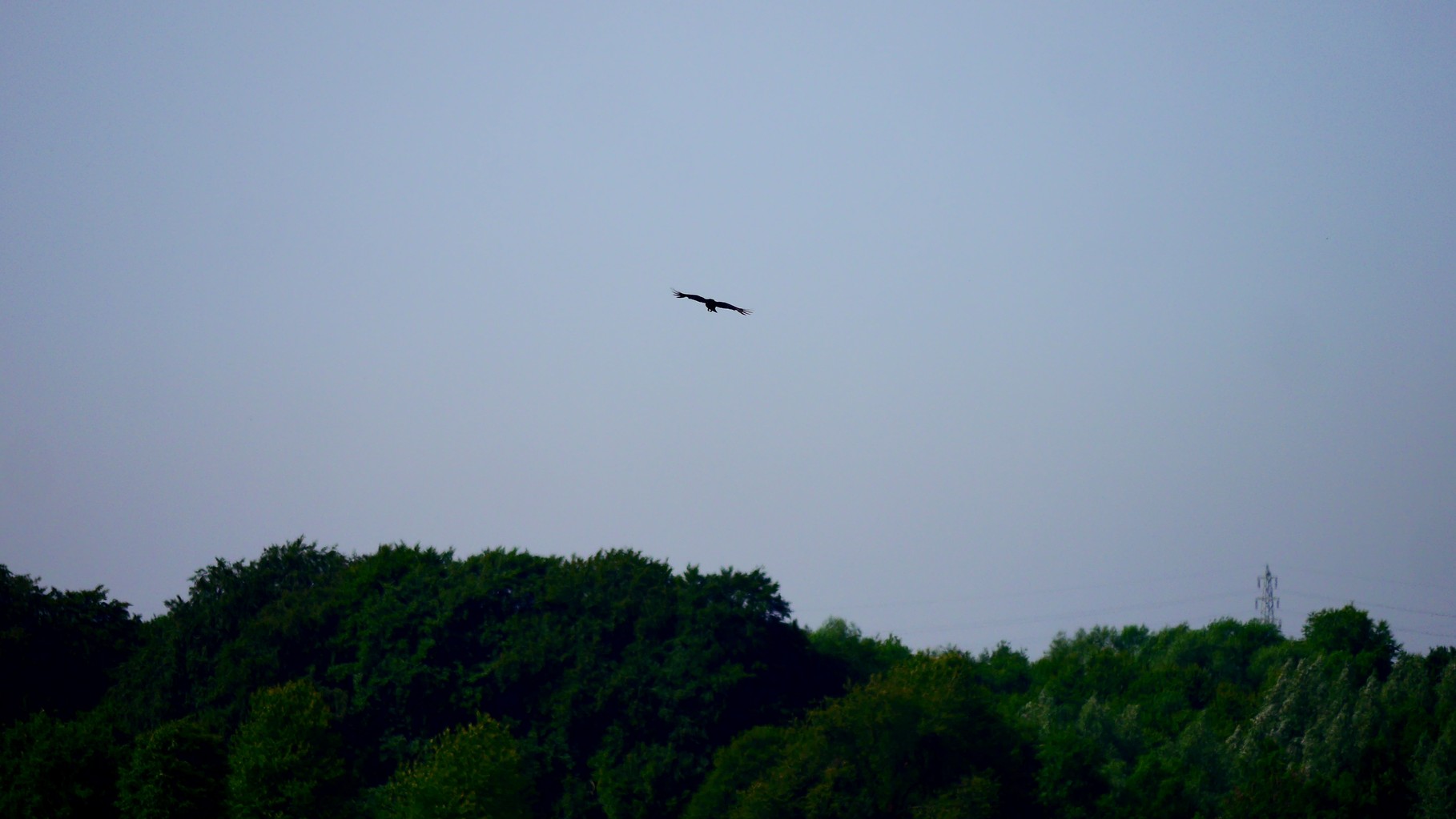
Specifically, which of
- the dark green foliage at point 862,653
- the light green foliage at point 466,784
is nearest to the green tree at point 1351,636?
the dark green foliage at point 862,653

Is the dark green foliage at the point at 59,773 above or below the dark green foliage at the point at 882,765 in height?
below

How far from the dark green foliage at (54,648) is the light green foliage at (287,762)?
57.1 ft

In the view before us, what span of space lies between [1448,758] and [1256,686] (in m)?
37.5

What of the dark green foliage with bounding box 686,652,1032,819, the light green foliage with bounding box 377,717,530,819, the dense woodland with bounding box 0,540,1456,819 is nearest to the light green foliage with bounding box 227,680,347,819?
the dense woodland with bounding box 0,540,1456,819

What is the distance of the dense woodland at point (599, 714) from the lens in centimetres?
6662

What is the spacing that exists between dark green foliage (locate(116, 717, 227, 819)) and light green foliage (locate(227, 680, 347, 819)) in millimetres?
796

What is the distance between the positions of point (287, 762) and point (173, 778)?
433 centimetres

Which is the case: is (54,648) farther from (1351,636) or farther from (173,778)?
(1351,636)

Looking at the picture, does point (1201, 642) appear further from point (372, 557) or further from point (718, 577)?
point (372, 557)

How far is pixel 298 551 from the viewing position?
297 ft

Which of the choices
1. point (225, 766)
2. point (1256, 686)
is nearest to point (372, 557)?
point (225, 766)

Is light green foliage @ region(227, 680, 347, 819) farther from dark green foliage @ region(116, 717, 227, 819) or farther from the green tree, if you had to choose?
the green tree

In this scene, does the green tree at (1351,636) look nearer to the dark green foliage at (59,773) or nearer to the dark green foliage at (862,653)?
the dark green foliage at (862,653)

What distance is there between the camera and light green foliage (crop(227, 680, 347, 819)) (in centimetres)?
Result: 6638
